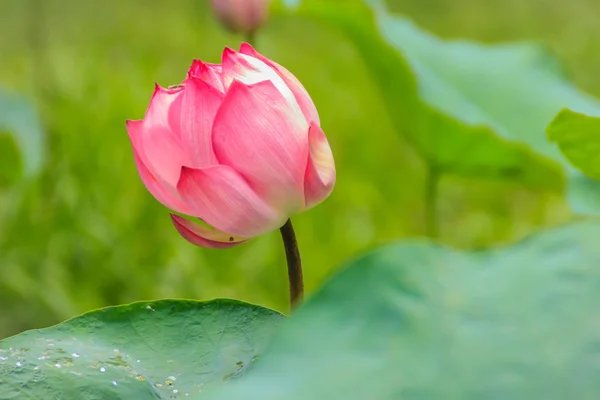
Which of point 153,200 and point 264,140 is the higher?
point 264,140

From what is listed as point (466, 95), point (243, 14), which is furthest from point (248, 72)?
point (466, 95)

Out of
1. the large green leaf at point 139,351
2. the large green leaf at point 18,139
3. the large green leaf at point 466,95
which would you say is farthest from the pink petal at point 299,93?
the large green leaf at point 18,139

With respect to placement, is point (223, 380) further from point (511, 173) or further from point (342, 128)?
point (342, 128)

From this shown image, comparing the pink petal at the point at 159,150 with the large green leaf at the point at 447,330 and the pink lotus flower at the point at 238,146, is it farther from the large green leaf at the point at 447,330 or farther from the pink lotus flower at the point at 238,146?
the large green leaf at the point at 447,330

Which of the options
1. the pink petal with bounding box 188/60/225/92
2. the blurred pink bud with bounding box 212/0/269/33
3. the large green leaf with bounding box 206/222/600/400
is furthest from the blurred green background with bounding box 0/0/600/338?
the large green leaf with bounding box 206/222/600/400

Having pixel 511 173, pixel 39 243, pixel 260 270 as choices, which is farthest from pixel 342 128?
pixel 511 173

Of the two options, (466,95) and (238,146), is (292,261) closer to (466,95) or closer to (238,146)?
(238,146)
